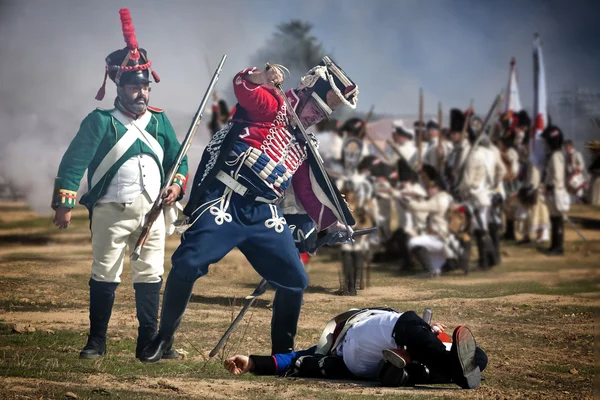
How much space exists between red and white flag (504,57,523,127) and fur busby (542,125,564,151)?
58cm

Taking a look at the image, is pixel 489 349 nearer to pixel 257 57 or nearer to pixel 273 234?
pixel 273 234

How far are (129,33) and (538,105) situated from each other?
798cm

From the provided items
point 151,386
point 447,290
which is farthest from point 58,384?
point 447,290

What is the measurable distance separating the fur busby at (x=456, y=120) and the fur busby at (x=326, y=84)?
5.93 m

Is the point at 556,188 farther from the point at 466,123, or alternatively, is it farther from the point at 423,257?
the point at 423,257

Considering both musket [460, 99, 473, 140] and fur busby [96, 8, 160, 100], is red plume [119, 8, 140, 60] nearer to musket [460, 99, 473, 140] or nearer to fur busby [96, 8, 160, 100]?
fur busby [96, 8, 160, 100]

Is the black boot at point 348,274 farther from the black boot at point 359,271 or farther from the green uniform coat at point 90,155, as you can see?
the green uniform coat at point 90,155

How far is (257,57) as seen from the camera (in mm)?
8008

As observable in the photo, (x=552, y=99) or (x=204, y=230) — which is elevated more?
(x=552, y=99)

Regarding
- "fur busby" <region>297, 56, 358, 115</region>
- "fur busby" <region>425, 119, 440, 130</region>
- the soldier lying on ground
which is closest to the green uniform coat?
"fur busby" <region>297, 56, 358, 115</region>

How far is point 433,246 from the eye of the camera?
34.5 feet

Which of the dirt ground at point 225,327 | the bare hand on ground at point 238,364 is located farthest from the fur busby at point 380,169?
the bare hand on ground at point 238,364

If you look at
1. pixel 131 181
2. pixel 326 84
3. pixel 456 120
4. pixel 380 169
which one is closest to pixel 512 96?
pixel 456 120

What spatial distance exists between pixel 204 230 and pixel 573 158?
393 inches
